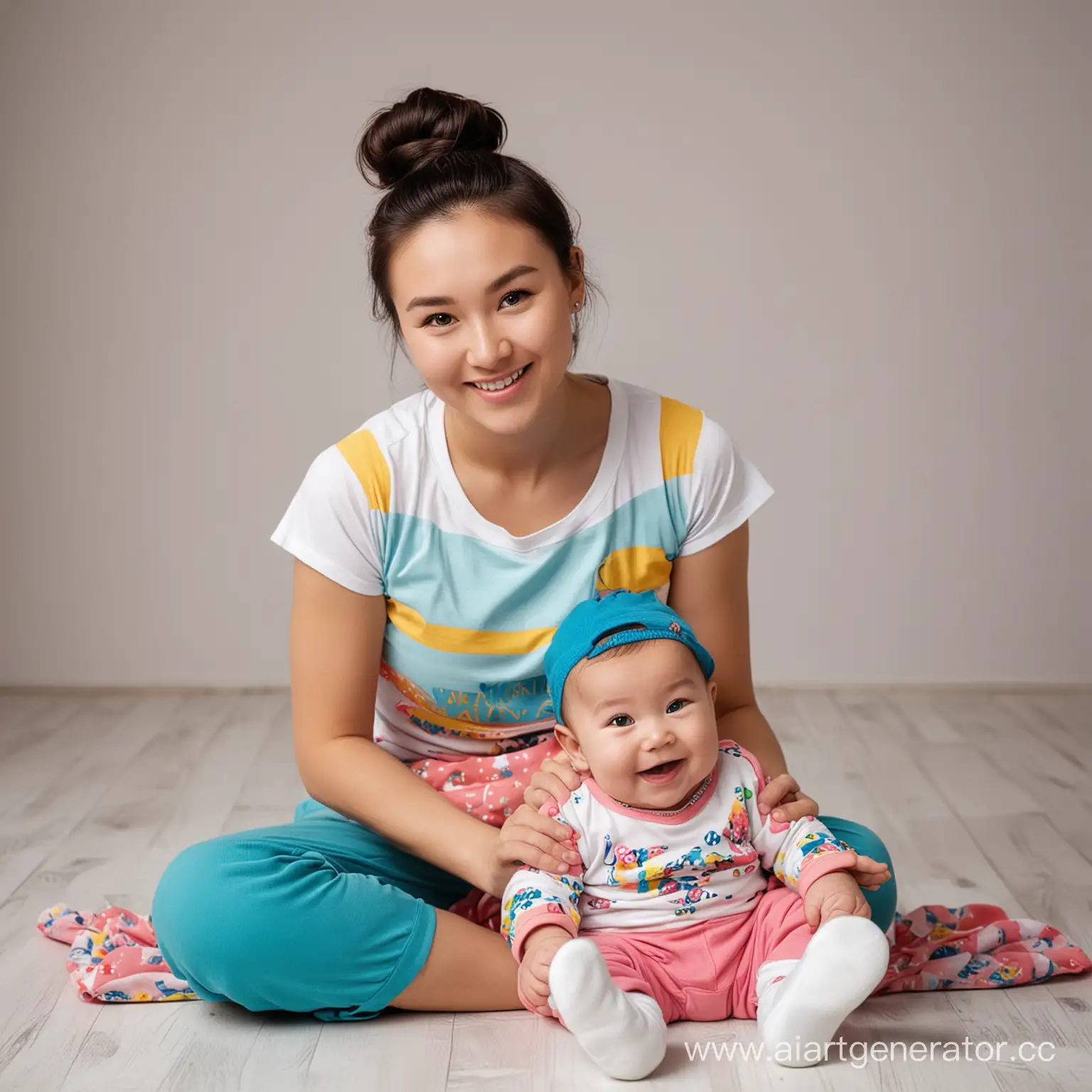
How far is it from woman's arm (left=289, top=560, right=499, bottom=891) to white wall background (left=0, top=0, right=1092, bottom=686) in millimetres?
1780

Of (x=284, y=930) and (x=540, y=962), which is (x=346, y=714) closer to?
(x=284, y=930)

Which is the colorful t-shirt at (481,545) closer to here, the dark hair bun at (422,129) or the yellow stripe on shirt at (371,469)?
the yellow stripe on shirt at (371,469)

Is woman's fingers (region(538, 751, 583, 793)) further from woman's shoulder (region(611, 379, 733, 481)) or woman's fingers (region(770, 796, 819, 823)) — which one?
woman's shoulder (region(611, 379, 733, 481))

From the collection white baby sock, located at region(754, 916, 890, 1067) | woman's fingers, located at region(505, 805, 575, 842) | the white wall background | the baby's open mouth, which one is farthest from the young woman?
the white wall background

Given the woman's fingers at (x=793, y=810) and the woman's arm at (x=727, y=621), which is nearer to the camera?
the woman's fingers at (x=793, y=810)

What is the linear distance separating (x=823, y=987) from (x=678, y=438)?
72 cm

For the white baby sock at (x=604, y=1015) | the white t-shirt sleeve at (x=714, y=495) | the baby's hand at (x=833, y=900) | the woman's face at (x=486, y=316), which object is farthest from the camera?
A: the white t-shirt sleeve at (x=714, y=495)

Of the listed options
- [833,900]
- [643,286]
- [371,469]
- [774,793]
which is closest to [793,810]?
[774,793]

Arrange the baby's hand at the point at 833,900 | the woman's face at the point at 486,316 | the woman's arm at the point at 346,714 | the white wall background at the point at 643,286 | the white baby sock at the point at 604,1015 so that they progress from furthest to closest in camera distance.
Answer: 1. the white wall background at the point at 643,286
2. the woman's arm at the point at 346,714
3. the woman's face at the point at 486,316
4. the baby's hand at the point at 833,900
5. the white baby sock at the point at 604,1015

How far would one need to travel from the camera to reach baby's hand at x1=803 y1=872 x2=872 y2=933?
1463 mm

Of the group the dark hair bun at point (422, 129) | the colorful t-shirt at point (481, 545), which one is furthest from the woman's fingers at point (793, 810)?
the dark hair bun at point (422, 129)

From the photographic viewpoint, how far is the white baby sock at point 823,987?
136cm

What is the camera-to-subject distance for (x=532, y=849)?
5.05 ft

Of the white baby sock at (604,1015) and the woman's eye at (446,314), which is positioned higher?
the woman's eye at (446,314)
